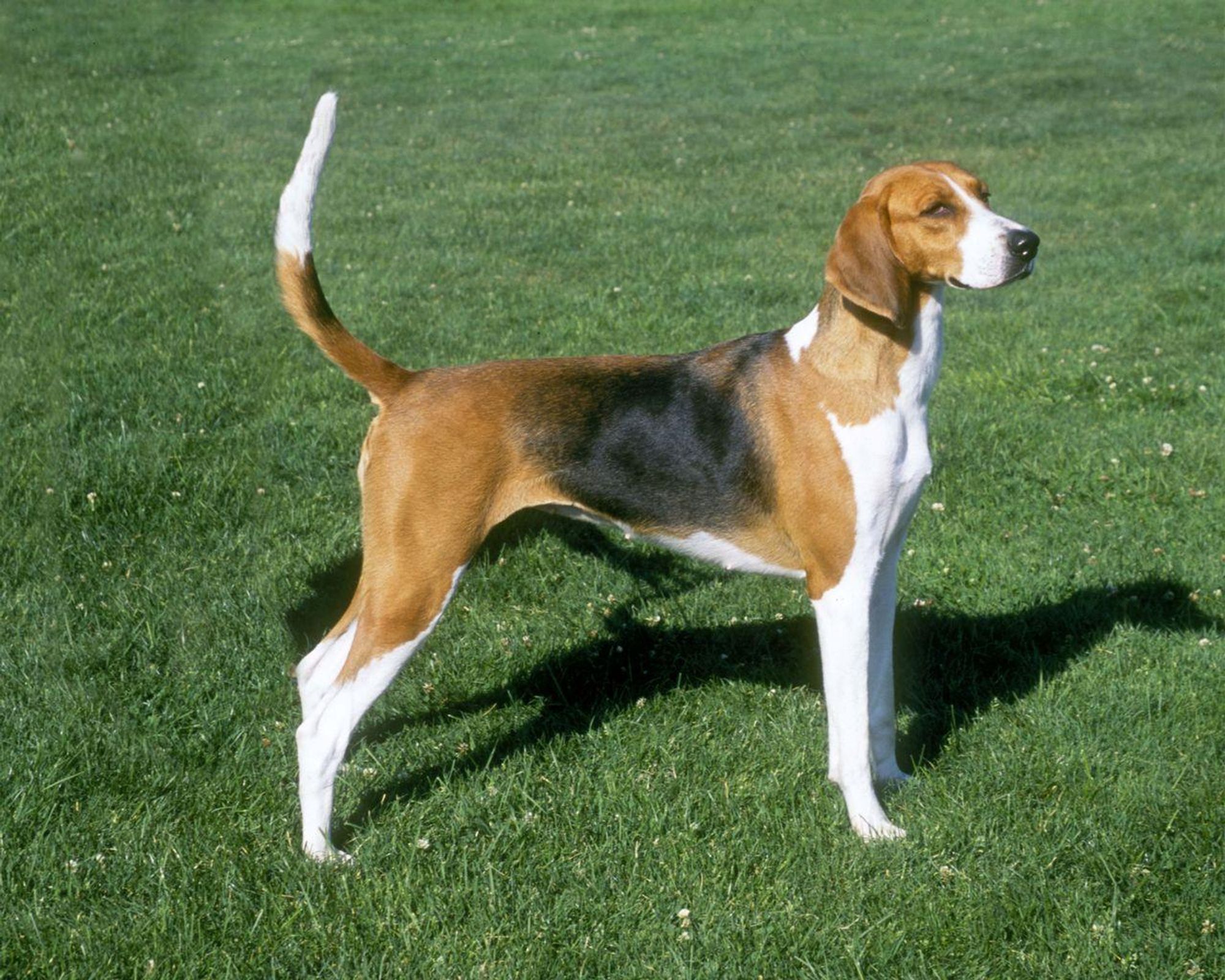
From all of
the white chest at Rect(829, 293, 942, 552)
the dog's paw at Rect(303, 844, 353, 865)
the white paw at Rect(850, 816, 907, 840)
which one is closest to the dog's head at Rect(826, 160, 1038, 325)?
the white chest at Rect(829, 293, 942, 552)

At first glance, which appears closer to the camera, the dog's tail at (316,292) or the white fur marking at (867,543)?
the white fur marking at (867,543)

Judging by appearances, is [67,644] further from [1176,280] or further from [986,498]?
[1176,280]

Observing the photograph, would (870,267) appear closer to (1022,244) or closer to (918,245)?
(918,245)

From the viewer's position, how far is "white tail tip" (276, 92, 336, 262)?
4.06 metres

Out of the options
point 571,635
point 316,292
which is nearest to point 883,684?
point 571,635

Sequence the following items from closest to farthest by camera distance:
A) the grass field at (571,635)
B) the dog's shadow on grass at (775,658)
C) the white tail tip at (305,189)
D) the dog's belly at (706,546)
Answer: the grass field at (571,635), the white tail tip at (305,189), the dog's belly at (706,546), the dog's shadow on grass at (775,658)

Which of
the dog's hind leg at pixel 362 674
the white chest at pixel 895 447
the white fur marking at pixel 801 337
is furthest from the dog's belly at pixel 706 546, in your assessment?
the white fur marking at pixel 801 337

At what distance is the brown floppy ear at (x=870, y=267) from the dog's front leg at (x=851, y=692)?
799 millimetres

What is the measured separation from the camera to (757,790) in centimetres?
441

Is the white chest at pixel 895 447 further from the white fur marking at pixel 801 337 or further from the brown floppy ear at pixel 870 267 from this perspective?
the white fur marking at pixel 801 337

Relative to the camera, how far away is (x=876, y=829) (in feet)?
13.8

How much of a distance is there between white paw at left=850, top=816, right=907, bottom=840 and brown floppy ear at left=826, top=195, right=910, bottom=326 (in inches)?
58.6

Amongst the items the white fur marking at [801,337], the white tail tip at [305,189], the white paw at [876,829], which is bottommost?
the white paw at [876,829]

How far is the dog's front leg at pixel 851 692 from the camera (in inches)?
161
